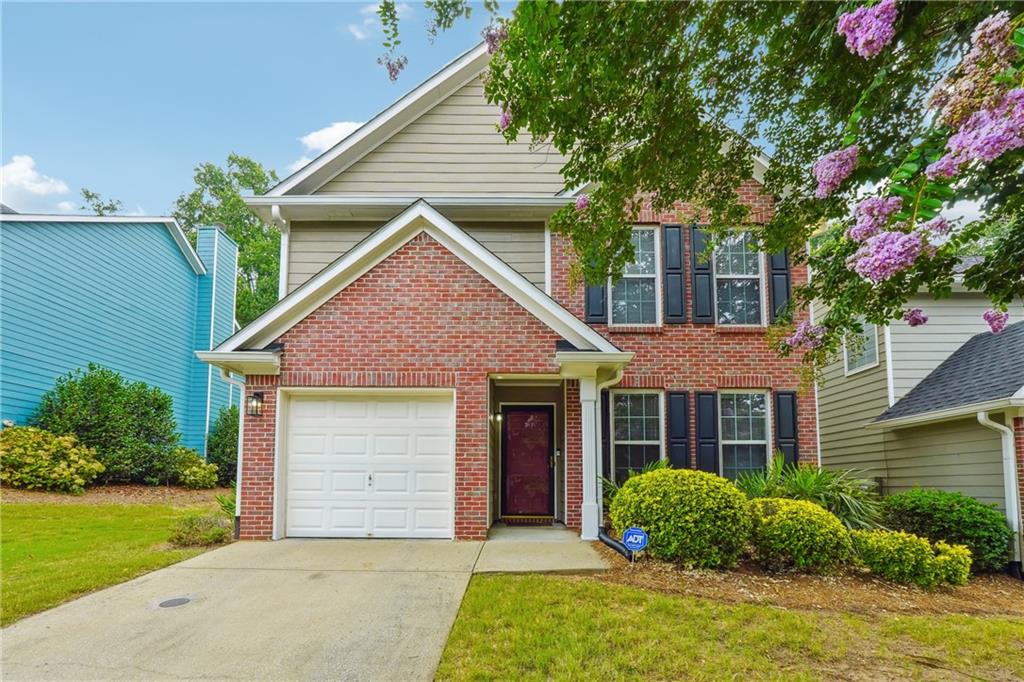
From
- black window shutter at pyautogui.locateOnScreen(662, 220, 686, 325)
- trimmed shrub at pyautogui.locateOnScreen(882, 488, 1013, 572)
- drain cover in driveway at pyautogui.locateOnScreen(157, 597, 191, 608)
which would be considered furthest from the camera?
black window shutter at pyautogui.locateOnScreen(662, 220, 686, 325)

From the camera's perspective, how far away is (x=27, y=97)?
1524 centimetres

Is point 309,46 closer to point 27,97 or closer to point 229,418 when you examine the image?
point 27,97

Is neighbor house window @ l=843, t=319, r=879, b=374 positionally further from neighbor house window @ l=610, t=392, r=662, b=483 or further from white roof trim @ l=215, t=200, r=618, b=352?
white roof trim @ l=215, t=200, r=618, b=352

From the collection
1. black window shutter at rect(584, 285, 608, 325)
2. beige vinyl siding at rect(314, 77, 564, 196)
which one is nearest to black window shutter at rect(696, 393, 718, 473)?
black window shutter at rect(584, 285, 608, 325)

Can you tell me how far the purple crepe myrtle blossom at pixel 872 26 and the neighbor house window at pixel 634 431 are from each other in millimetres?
7032

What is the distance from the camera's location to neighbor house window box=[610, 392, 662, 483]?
9.89m

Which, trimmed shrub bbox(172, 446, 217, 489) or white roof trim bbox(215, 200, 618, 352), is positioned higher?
white roof trim bbox(215, 200, 618, 352)

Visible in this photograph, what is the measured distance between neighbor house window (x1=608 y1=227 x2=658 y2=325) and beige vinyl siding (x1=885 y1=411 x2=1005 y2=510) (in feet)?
15.8

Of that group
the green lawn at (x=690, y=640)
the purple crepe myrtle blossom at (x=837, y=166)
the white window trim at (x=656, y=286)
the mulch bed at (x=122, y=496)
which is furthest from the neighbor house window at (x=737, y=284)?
the mulch bed at (x=122, y=496)

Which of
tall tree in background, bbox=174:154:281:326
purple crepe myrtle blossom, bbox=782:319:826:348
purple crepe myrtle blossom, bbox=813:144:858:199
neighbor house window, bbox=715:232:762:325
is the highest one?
tall tree in background, bbox=174:154:281:326

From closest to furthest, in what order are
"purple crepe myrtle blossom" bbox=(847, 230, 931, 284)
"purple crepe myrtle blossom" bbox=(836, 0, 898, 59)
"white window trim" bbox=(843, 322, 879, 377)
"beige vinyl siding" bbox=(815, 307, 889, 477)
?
"purple crepe myrtle blossom" bbox=(847, 230, 931, 284)
"purple crepe myrtle blossom" bbox=(836, 0, 898, 59)
"beige vinyl siding" bbox=(815, 307, 889, 477)
"white window trim" bbox=(843, 322, 879, 377)

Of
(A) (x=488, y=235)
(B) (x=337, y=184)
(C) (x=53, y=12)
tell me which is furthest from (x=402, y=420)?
(C) (x=53, y=12)

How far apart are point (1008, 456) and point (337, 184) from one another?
11.1 m

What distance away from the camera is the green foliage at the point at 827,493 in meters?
7.80
